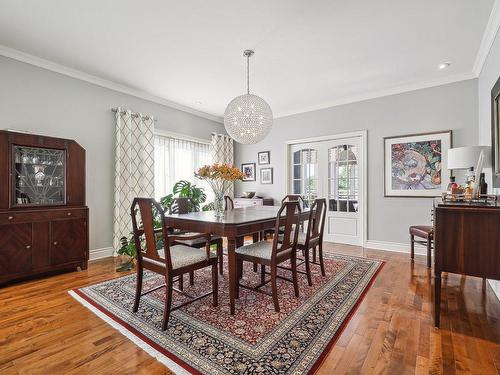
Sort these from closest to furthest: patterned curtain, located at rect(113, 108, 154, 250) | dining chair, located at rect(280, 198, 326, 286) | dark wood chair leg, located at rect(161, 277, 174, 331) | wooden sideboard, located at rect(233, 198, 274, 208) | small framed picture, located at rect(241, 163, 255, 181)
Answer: dark wood chair leg, located at rect(161, 277, 174, 331)
dining chair, located at rect(280, 198, 326, 286)
patterned curtain, located at rect(113, 108, 154, 250)
wooden sideboard, located at rect(233, 198, 274, 208)
small framed picture, located at rect(241, 163, 255, 181)

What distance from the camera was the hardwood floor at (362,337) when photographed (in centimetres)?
151

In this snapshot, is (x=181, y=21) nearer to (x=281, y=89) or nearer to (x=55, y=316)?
(x=281, y=89)

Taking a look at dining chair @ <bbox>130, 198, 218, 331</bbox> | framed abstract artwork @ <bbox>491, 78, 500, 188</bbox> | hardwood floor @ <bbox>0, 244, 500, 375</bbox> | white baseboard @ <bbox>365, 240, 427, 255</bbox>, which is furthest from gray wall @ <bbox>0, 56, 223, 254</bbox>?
framed abstract artwork @ <bbox>491, 78, 500, 188</bbox>

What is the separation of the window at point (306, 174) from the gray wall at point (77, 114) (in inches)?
117

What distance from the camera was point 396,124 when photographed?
412 centimetres

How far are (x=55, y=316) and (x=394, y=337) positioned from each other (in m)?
2.62

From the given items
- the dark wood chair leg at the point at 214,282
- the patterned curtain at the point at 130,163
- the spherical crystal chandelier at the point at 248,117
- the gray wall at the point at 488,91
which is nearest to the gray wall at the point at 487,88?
the gray wall at the point at 488,91

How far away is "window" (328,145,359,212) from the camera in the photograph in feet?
15.1

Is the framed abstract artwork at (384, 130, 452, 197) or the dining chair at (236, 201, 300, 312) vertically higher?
the framed abstract artwork at (384, 130, 452, 197)

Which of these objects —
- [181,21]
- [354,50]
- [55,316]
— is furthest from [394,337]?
[181,21]

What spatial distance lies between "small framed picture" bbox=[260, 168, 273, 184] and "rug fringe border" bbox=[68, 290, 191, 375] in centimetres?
398

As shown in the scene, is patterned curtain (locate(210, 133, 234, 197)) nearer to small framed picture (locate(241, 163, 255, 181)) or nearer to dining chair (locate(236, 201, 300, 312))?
small framed picture (locate(241, 163, 255, 181))

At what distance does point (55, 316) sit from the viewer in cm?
211

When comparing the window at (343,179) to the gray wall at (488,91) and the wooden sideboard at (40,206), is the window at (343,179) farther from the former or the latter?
the wooden sideboard at (40,206)
